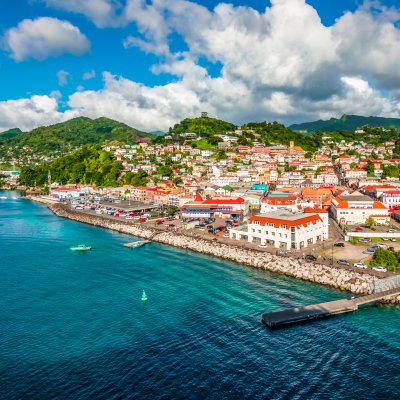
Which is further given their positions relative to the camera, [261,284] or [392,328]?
[261,284]

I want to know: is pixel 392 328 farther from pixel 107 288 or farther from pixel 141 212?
pixel 141 212

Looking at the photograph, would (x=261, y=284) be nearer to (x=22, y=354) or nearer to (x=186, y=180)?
(x=22, y=354)

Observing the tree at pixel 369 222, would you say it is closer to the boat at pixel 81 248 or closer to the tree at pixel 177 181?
the boat at pixel 81 248

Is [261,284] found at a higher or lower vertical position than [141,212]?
lower

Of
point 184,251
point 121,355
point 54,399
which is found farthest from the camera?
point 184,251

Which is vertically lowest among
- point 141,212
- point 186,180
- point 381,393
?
point 381,393

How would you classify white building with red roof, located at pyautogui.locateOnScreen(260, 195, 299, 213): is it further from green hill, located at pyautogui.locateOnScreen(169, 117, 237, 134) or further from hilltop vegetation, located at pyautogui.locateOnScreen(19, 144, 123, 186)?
green hill, located at pyautogui.locateOnScreen(169, 117, 237, 134)

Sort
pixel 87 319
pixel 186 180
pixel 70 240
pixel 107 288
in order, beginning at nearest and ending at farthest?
pixel 87 319 → pixel 107 288 → pixel 70 240 → pixel 186 180

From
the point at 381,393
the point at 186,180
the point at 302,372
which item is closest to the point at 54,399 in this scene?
the point at 302,372
